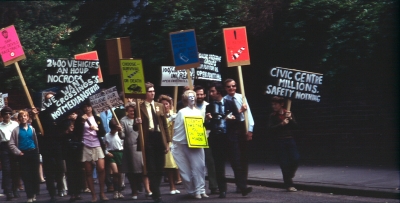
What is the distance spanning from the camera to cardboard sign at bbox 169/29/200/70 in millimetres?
14484

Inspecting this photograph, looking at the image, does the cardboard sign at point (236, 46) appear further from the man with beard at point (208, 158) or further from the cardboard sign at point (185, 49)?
the man with beard at point (208, 158)

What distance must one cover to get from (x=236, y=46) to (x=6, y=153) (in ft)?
16.3

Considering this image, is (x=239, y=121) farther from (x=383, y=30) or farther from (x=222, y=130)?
(x=383, y=30)

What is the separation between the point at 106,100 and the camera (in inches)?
566

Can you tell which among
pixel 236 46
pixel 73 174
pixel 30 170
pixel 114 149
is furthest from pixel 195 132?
pixel 30 170

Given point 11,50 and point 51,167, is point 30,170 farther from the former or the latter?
point 11,50

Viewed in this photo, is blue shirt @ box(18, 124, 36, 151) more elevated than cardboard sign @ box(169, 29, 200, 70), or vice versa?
cardboard sign @ box(169, 29, 200, 70)

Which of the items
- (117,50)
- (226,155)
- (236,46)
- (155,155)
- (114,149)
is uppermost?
(117,50)

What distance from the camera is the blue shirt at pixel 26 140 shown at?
1427 centimetres

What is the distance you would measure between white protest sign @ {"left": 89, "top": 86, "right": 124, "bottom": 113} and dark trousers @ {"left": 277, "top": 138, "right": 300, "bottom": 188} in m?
2.95

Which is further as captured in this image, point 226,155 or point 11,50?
point 11,50

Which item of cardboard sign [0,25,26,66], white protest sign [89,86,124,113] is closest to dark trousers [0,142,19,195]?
cardboard sign [0,25,26,66]

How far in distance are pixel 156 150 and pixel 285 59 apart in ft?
22.7

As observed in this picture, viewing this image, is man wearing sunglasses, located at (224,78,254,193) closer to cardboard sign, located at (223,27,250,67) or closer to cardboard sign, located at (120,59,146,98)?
cardboard sign, located at (223,27,250,67)
